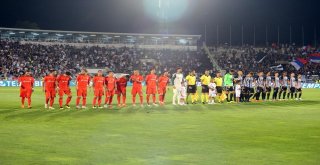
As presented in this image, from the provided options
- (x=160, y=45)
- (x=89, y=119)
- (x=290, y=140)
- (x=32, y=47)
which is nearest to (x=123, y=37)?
(x=160, y=45)

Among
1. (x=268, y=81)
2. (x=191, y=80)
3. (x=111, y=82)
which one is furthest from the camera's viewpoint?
(x=268, y=81)

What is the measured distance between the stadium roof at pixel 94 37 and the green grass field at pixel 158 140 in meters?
62.1

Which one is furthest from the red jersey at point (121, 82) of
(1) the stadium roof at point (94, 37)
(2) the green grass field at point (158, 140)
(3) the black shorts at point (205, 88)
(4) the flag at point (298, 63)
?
(4) the flag at point (298, 63)

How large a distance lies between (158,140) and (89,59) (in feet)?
208

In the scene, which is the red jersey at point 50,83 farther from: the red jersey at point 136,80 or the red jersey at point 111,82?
the red jersey at point 136,80

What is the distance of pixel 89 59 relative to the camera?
243 ft

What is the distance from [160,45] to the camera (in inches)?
3260

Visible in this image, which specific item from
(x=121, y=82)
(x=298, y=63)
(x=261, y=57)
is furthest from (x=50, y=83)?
(x=261, y=57)

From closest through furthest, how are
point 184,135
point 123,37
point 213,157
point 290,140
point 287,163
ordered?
point 287,163
point 213,157
point 290,140
point 184,135
point 123,37

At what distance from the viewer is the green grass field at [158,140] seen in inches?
371

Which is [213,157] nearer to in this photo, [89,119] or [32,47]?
[89,119]

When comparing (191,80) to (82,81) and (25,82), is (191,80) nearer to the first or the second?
(82,81)

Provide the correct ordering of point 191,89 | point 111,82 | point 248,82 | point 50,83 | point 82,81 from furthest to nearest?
1. point 248,82
2. point 191,89
3. point 111,82
4. point 82,81
5. point 50,83

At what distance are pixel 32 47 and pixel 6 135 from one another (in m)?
63.3
